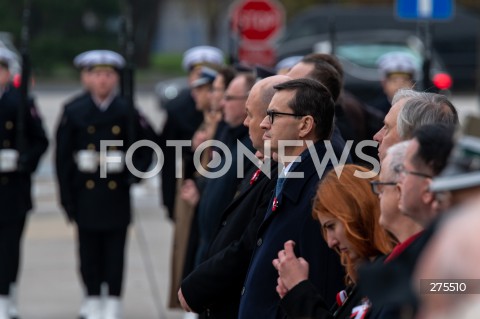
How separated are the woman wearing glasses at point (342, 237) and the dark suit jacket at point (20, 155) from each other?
16.9 feet

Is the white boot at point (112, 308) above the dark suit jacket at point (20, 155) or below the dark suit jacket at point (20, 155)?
below

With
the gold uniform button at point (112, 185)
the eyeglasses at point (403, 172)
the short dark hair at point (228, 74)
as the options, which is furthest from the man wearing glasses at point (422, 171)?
the gold uniform button at point (112, 185)

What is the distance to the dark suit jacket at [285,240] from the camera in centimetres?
419

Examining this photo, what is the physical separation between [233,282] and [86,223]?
3993 mm

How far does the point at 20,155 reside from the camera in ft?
28.6

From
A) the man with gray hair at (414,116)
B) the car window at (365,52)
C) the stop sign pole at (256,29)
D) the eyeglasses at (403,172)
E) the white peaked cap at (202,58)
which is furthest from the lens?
the car window at (365,52)

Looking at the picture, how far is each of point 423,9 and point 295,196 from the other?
597 centimetres

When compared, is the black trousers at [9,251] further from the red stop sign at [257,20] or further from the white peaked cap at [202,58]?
the red stop sign at [257,20]

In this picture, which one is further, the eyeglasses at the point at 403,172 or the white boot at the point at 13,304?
the white boot at the point at 13,304

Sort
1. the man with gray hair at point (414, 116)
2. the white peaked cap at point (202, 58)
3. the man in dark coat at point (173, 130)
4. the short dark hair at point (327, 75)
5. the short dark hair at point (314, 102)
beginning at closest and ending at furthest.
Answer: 1. the man with gray hair at point (414, 116)
2. the short dark hair at point (314, 102)
3. the short dark hair at point (327, 75)
4. the man in dark coat at point (173, 130)
5. the white peaked cap at point (202, 58)

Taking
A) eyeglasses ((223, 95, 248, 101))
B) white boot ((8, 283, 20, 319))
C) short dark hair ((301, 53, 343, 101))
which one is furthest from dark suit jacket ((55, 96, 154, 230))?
short dark hair ((301, 53, 343, 101))

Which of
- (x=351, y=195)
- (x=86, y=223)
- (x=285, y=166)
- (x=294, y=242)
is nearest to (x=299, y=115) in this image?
(x=285, y=166)

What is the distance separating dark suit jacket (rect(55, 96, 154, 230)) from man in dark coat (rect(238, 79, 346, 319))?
14.0ft

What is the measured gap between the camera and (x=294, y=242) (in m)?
4.20
